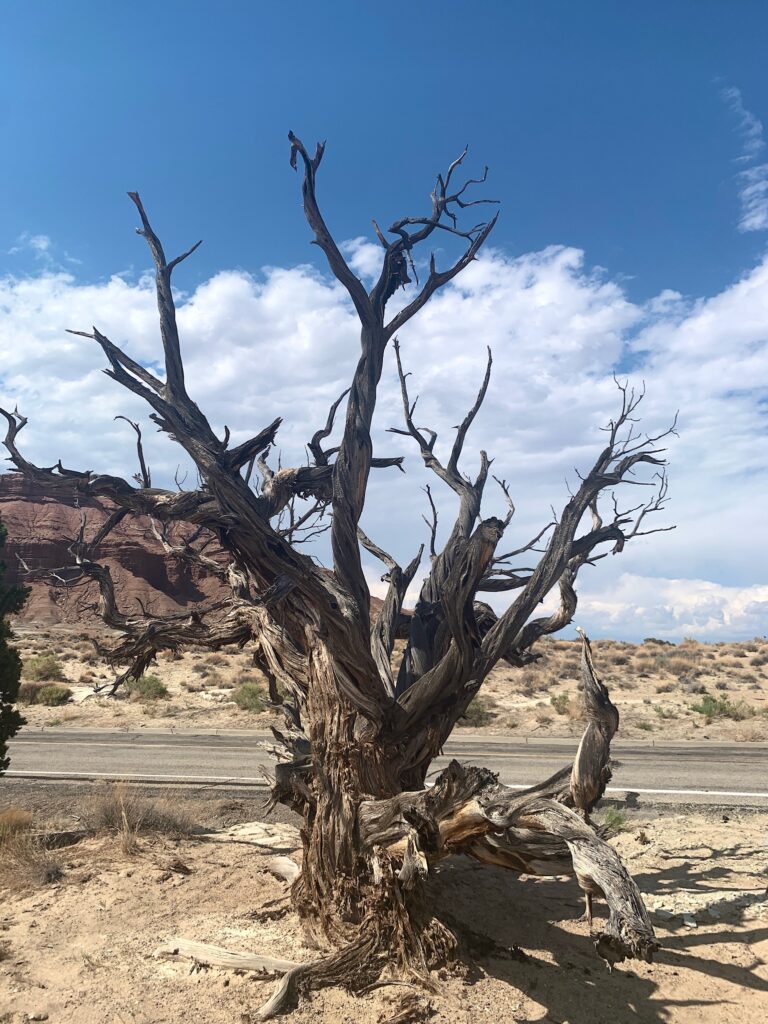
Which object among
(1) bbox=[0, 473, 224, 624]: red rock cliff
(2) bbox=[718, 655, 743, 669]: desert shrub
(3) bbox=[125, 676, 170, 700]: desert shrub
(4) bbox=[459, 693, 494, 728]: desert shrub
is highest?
(1) bbox=[0, 473, 224, 624]: red rock cliff

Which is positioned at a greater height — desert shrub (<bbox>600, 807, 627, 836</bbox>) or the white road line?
desert shrub (<bbox>600, 807, 627, 836</bbox>)

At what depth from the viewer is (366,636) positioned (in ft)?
20.7

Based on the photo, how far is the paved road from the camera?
13.1 metres

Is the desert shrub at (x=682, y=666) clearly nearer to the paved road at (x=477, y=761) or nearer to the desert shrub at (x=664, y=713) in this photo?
the desert shrub at (x=664, y=713)

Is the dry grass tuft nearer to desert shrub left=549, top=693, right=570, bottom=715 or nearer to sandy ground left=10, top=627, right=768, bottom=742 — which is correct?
sandy ground left=10, top=627, right=768, bottom=742

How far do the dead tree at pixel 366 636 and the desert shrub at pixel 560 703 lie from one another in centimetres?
1655

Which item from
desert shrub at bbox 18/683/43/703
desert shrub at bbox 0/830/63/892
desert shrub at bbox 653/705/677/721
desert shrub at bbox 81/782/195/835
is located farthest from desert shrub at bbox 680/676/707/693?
desert shrub at bbox 0/830/63/892

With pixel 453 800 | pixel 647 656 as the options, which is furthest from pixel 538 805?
pixel 647 656

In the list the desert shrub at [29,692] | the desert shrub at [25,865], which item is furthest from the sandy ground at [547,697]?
the desert shrub at [25,865]

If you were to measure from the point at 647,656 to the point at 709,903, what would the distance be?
108 ft

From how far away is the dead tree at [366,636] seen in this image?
5133 mm

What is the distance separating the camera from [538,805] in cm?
476

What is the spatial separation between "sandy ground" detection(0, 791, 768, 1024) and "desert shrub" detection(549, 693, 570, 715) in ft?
47.2

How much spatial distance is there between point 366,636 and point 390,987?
256 cm
